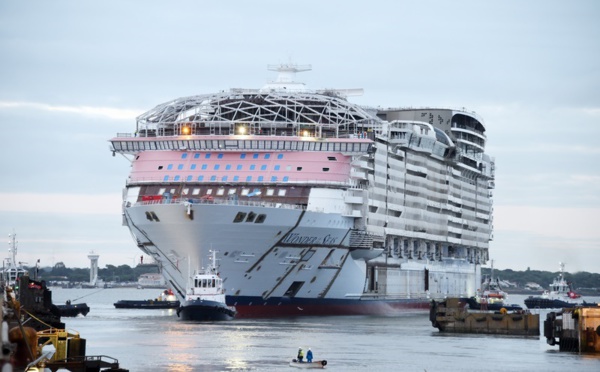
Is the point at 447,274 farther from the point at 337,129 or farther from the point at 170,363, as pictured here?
the point at 170,363

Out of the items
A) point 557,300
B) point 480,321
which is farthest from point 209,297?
point 557,300

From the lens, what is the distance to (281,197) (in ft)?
279

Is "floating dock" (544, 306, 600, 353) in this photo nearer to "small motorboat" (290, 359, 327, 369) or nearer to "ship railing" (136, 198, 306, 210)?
"small motorboat" (290, 359, 327, 369)

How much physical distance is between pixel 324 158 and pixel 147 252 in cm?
1360

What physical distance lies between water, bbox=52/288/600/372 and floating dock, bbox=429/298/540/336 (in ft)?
3.47

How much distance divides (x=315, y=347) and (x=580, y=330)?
12.2m

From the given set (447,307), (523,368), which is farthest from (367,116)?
(523,368)

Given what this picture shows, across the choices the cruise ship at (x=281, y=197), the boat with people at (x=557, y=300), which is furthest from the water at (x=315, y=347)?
the boat with people at (x=557, y=300)

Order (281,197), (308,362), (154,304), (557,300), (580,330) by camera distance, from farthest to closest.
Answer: (557,300)
(154,304)
(281,197)
(580,330)
(308,362)

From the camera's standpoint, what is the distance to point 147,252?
285 ft

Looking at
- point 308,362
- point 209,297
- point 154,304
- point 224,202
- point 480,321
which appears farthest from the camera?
point 154,304

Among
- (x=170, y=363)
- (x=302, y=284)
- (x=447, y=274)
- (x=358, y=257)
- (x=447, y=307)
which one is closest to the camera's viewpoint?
(x=170, y=363)

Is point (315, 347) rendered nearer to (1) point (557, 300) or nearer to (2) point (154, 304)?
(2) point (154, 304)

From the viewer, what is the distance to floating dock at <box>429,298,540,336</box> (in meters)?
76.2
